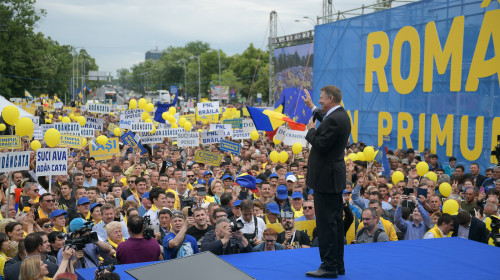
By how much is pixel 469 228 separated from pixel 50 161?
7470 millimetres

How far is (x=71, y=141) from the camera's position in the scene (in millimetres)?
14203

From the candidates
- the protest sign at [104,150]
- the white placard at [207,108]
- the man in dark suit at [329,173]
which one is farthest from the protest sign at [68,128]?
the man in dark suit at [329,173]

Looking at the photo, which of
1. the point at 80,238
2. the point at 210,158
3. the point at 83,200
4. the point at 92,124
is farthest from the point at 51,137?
the point at 80,238

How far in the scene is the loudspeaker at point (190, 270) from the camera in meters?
4.68

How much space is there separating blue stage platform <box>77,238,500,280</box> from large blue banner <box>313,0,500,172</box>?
12.0m

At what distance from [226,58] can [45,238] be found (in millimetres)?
105090

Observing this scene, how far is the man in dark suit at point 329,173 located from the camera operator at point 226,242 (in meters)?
1.21

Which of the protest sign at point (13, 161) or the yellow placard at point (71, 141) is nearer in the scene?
the protest sign at point (13, 161)

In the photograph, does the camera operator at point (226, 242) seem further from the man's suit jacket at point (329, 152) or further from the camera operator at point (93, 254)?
the man's suit jacket at point (329, 152)

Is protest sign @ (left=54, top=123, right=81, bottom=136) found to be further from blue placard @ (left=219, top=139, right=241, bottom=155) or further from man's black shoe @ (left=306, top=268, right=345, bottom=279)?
man's black shoe @ (left=306, top=268, right=345, bottom=279)

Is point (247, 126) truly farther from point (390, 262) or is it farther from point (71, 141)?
point (390, 262)

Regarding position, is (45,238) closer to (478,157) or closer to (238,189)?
(238,189)

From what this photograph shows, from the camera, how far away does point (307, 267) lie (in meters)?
5.64

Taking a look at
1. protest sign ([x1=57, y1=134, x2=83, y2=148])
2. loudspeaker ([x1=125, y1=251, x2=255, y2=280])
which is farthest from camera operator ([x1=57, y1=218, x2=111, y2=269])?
protest sign ([x1=57, y1=134, x2=83, y2=148])
